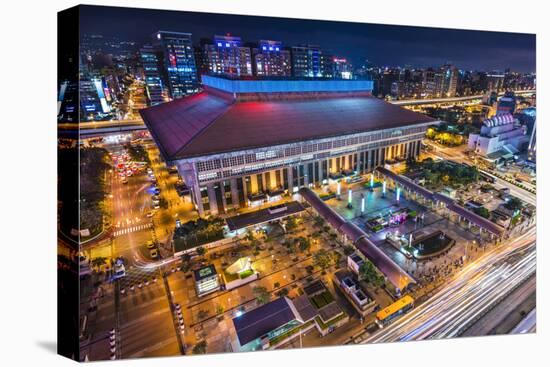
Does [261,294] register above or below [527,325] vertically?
above

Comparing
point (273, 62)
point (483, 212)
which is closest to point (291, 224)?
point (483, 212)

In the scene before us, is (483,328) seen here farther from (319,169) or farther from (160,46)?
(160,46)

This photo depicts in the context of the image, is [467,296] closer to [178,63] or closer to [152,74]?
[178,63]

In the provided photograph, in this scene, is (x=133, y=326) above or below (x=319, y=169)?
below

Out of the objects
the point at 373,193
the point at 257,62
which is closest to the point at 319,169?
the point at 373,193

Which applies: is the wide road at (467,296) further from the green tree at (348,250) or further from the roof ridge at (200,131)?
the roof ridge at (200,131)

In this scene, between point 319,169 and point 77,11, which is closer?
point 77,11
